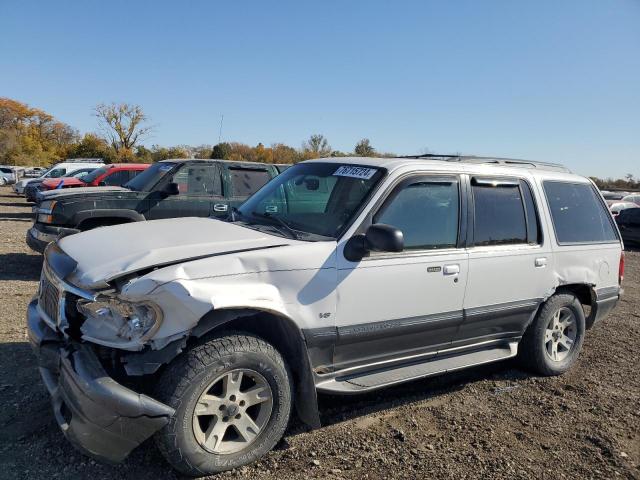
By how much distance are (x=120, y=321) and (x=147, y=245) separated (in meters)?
0.58

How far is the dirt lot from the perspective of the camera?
309 cm

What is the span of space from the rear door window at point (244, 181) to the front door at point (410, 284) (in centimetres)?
493

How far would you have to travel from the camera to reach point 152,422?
2629mm

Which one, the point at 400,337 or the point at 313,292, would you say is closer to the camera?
the point at 313,292

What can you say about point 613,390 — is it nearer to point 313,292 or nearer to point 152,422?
point 313,292

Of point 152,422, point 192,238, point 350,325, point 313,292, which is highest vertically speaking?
point 192,238

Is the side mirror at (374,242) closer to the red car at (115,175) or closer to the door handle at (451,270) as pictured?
the door handle at (451,270)

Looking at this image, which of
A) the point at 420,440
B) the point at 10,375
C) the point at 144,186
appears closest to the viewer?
the point at 420,440

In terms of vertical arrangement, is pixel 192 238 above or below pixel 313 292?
above

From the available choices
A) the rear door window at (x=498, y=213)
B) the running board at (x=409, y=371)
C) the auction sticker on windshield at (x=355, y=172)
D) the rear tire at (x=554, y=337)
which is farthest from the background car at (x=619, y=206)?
the auction sticker on windshield at (x=355, y=172)

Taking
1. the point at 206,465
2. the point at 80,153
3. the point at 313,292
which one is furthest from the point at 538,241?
the point at 80,153

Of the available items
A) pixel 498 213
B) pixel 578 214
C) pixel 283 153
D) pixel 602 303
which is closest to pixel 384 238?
pixel 498 213

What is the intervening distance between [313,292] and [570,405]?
260 cm

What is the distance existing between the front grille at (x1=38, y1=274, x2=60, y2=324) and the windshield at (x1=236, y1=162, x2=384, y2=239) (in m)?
1.46
